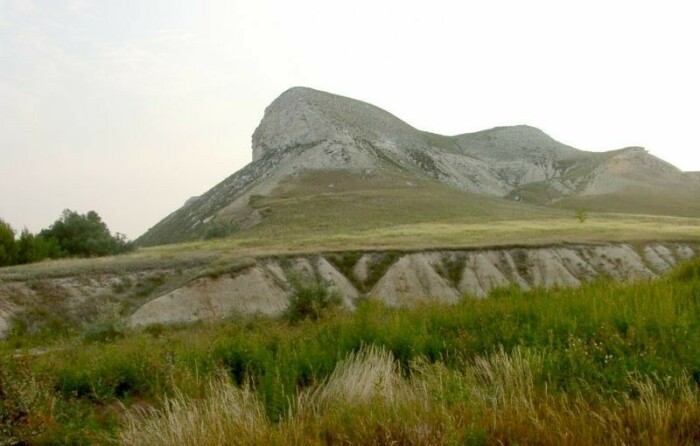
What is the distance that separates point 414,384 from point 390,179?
329 ft

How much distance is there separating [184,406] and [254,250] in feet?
121

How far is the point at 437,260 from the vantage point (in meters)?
41.1

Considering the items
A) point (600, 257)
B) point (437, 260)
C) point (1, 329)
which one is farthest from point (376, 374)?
point (600, 257)

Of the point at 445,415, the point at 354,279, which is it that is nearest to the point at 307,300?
the point at 354,279

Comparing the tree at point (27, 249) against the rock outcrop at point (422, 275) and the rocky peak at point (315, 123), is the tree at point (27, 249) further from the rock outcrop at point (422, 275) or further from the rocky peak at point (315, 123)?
the rocky peak at point (315, 123)

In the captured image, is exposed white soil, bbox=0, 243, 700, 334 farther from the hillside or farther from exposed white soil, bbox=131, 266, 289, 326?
the hillside

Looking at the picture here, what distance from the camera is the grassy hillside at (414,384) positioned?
5898mm

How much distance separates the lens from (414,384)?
734 cm

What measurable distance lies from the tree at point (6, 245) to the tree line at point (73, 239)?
11 cm

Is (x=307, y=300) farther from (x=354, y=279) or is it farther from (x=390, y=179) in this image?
(x=390, y=179)

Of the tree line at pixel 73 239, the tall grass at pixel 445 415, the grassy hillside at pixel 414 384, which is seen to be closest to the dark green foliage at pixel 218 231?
the tree line at pixel 73 239

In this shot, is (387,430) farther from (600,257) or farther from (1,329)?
(600,257)

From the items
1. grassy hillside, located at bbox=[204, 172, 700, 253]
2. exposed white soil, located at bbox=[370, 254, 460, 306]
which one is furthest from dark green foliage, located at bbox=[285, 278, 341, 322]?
grassy hillside, located at bbox=[204, 172, 700, 253]

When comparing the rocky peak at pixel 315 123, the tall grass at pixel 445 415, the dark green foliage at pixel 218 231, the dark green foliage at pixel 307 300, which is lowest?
the dark green foliage at pixel 307 300
